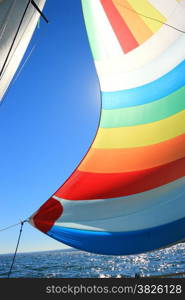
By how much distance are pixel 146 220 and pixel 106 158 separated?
1396 millimetres

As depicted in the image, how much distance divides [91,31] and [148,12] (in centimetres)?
154

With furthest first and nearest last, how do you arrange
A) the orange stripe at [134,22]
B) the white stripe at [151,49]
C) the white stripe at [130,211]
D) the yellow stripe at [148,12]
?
1. the orange stripe at [134,22]
2. the yellow stripe at [148,12]
3. the white stripe at [151,49]
4. the white stripe at [130,211]

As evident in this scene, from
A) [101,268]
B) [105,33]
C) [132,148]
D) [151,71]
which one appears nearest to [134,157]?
[132,148]

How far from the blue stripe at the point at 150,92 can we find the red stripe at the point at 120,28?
1277 millimetres

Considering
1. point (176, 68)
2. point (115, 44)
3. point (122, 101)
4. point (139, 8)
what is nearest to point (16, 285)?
→ point (122, 101)

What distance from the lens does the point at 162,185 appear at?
4.01 meters

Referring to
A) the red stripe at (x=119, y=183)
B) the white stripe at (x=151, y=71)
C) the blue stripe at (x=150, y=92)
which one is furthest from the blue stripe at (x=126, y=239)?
the white stripe at (x=151, y=71)

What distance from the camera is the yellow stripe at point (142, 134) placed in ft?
14.8

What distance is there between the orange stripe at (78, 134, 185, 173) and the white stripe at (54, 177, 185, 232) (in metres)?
0.47

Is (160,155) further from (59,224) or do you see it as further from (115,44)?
(115,44)

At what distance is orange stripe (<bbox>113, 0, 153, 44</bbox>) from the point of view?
19.5ft

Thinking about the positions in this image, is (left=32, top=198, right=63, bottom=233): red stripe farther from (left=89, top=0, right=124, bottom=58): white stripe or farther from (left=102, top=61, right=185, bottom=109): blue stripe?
(left=89, top=0, right=124, bottom=58): white stripe

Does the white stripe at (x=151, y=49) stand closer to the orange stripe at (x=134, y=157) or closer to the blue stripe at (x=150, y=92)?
the blue stripe at (x=150, y=92)

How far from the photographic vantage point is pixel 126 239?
3686 mm
